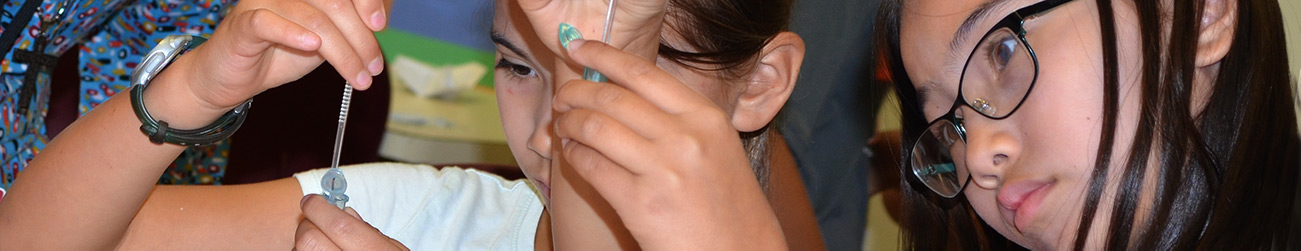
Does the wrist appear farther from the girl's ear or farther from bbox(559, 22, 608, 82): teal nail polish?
the girl's ear

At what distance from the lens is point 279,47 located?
863 millimetres

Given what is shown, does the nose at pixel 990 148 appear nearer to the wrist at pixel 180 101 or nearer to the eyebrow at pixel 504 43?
the eyebrow at pixel 504 43

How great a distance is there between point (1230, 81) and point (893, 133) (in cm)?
71

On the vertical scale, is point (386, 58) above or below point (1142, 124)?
below

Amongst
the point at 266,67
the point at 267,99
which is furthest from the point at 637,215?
the point at 267,99

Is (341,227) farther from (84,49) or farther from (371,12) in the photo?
(84,49)

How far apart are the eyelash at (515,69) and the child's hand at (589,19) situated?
24 cm

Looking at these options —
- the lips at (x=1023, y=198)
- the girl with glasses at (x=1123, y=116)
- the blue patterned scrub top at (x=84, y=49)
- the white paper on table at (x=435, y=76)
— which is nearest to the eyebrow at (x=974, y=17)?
the girl with glasses at (x=1123, y=116)

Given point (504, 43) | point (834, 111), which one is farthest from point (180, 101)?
point (834, 111)

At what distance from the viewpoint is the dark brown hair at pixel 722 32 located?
98cm

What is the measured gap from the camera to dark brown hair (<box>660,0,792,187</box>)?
98 centimetres

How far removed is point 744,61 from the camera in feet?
3.38

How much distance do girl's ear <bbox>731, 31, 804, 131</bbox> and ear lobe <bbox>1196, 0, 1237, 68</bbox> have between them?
A: 1.11 ft

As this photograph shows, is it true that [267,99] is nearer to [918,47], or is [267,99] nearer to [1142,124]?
[918,47]
